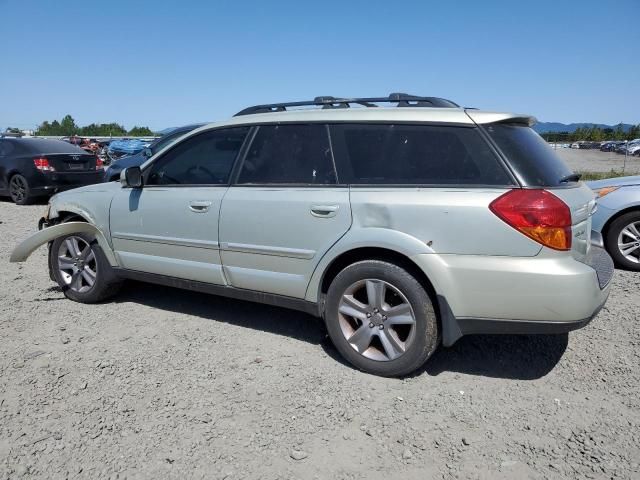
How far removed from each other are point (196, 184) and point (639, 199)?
15.6ft

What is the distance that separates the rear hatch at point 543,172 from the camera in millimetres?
2930

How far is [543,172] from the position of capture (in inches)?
119

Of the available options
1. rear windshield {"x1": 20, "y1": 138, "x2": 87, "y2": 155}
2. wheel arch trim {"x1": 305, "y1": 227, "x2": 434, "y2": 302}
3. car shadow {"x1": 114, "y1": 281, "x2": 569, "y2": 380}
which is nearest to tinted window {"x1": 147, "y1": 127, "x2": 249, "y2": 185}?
wheel arch trim {"x1": 305, "y1": 227, "x2": 434, "y2": 302}

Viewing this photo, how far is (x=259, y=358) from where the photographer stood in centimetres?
358

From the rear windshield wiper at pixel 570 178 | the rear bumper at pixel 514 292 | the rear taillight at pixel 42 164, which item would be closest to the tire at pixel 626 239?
the rear windshield wiper at pixel 570 178

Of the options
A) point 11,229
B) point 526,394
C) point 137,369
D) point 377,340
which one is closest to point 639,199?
point 526,394

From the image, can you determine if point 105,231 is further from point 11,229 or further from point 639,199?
point 639,199

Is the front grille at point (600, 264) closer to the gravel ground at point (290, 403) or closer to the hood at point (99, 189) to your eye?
the gravel ground at point (290, 403)

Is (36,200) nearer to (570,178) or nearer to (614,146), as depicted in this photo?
(570,178)

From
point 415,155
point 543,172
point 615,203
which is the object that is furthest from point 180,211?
point 615,203

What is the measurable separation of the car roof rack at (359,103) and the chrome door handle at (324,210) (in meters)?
0.91

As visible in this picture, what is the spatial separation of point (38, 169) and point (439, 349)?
10.0 m

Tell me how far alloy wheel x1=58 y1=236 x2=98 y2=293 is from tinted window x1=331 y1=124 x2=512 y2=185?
2635 mm

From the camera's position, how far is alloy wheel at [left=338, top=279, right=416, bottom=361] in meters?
3.16
